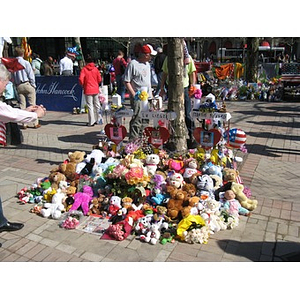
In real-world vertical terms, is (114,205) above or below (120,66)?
below

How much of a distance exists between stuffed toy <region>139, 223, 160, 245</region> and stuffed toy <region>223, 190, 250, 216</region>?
2.90ft

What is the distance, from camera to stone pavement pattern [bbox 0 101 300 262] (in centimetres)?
312

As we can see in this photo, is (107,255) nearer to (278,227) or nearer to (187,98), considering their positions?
(278,227)

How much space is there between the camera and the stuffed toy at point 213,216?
3.50m

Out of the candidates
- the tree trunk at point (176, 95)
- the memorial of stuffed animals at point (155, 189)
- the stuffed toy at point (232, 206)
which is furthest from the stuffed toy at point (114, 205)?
the tree trunk at point (176, 95)

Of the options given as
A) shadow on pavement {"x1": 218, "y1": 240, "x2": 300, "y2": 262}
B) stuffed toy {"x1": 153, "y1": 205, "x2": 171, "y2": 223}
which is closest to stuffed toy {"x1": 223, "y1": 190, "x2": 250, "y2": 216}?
shadow on pavement {"x1": 218, "y1": 240, "x2": 300, "y2": 262}

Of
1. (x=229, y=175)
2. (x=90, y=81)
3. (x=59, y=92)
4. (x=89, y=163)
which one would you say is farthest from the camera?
(x=59, y=92)

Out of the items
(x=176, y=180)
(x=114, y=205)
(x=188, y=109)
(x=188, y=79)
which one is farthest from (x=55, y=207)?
(x=188, y=79)

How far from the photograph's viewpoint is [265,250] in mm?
3137

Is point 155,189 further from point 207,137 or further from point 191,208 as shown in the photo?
point 207,137

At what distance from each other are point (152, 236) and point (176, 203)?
0.53 m

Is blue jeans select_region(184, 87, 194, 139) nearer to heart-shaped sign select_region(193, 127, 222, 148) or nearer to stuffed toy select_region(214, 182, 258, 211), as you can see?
heart-shaped sign select_region(193, 127, 222, 148)

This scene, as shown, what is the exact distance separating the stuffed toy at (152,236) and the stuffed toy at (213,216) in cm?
55

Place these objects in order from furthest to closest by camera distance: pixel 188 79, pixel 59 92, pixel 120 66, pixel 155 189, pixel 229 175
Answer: pixel 59 92
pixel 120 66
pixel 188 79
pixel 229 175
pixel 155 189
